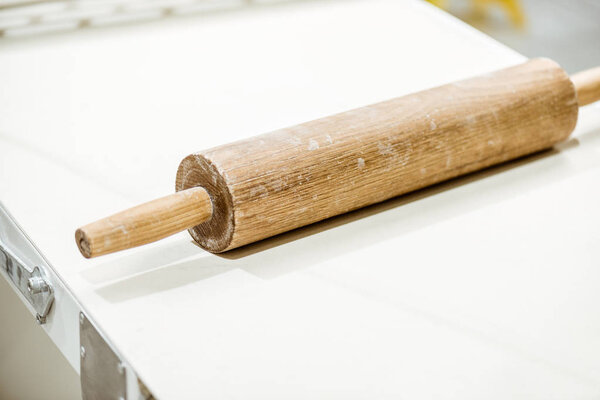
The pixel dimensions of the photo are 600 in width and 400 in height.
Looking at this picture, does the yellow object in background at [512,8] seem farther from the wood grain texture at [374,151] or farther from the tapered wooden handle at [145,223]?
the tapered wooden handle at [145,223]

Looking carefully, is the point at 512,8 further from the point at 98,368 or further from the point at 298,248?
the point at 98,368

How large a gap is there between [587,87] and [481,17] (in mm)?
2206

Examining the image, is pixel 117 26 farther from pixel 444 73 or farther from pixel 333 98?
pixel 444 73

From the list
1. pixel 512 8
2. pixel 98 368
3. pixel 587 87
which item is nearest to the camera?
pixel 98 368

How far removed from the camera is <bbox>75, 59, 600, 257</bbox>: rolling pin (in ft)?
2.45

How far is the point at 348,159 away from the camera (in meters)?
0.81

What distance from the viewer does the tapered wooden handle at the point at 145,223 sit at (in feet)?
Result: 2.31

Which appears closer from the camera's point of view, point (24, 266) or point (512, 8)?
point (24, 266)

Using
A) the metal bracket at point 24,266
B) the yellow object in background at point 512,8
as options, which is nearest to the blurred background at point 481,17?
the yellow object in background at point 512,8

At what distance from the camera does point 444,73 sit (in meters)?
1.21

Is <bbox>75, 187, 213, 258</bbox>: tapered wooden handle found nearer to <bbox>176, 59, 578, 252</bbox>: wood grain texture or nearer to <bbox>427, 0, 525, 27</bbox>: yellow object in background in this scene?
<bbox>176, 59, 578, 252</bbox>: wood grain texture

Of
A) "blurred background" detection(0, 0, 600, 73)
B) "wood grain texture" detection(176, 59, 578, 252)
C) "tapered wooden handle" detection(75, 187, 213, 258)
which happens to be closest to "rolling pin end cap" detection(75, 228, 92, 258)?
"tapered wooden handle" detection(75, 187, 213, 258)

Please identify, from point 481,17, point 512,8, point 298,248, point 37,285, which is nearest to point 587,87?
point 298,248

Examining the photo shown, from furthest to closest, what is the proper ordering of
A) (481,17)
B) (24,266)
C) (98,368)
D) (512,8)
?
(481,17), (512,8), (24,266), (98,368)
